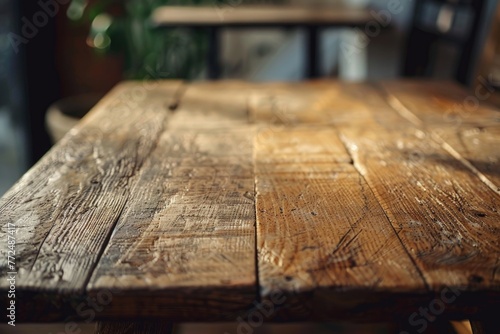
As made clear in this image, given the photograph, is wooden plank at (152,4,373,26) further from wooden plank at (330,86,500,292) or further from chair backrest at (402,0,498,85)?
wooden plank at (330,86,500,292)

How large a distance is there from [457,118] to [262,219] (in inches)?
28.3

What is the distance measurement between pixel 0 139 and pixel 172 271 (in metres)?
2.77

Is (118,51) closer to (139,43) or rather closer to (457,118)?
(139,43)

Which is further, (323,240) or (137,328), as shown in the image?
(137,328)

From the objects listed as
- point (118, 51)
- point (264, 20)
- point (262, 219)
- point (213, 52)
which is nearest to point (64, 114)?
point (118, 51)

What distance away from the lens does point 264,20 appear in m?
2.45

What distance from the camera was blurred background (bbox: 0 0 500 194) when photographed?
223 cm

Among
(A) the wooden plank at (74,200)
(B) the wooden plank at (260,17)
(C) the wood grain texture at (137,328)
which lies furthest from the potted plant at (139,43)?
(C) the wood grain texture at (137,328)

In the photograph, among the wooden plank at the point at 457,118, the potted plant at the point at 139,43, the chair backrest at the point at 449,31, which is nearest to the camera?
the wooden plank at the point at 457,118

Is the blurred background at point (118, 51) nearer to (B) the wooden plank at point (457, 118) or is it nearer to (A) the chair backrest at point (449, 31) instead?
(A) the chair backrest at point (449, 31)

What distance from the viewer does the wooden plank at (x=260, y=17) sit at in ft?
8.00

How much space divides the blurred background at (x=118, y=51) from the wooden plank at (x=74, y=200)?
3.24ft

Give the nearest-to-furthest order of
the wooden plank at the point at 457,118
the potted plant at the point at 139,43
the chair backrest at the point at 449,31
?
the wooden plank at the point at 457,118 < the chair backrest at the point at 449,31 < the potted plant at the point at 139,43

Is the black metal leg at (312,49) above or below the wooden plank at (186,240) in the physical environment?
below
